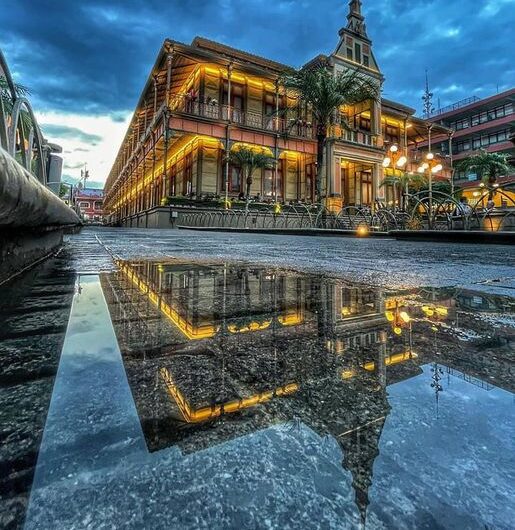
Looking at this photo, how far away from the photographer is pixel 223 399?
0.49m

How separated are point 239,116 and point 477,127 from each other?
33.7 meters

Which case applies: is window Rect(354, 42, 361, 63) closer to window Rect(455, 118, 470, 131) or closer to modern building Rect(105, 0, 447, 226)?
modern building Rect(105, 0, 447, 226)

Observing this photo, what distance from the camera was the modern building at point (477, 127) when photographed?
3616 centimetres

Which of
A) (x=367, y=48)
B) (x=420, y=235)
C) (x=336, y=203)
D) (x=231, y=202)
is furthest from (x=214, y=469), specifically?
(x=367, y=48)

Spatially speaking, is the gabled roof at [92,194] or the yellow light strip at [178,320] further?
the gabled roof at [92,194]

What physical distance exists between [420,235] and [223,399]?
6.36 m

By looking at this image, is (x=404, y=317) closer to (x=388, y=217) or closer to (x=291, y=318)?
(x=291, y=318)

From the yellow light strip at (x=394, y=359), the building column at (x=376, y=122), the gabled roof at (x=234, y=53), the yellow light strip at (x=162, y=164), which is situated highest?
the gabled roof at (x=234, y=53)

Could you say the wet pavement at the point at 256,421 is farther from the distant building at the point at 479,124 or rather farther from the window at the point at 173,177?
the distant building at the point at 479,124

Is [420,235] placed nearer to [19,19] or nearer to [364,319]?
[364,319]

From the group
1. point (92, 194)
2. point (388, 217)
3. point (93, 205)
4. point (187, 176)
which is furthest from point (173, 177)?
point (92, 194)

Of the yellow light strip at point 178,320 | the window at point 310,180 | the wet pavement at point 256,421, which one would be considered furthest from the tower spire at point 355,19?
the wet pavement at point 256,421

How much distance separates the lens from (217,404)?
48 cm

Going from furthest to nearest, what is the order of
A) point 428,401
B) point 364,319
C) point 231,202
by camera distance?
→ point 231,202 < point 364,319 < point 428,401
